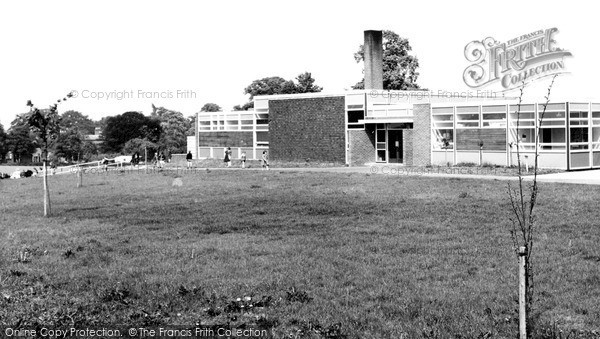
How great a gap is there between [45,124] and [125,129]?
110979 millimetres

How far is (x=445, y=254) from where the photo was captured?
512 inches

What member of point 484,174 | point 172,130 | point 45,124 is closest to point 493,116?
point 484,174

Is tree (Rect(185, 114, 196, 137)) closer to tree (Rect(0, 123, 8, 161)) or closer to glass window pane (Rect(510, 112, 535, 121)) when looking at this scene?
tree (Rect(0, 123, 8, 161))

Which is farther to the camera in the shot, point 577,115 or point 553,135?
point 553,135

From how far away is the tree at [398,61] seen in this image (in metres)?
71.5

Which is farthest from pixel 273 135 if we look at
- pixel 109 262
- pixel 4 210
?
pixel 109 262

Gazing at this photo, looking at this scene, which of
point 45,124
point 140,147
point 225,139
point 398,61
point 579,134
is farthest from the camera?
point 140,147

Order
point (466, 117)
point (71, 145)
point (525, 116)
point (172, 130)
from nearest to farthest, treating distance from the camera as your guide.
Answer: point (525, 116) < point (466, 117) < point (71, 145) < point (172, 130)

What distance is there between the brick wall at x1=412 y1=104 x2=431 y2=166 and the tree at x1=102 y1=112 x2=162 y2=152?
9063 centimetres

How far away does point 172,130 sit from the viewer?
127250 millimetres

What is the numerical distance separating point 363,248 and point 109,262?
4.81 meters

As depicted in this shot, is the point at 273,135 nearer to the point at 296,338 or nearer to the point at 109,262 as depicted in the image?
the point at 109,262

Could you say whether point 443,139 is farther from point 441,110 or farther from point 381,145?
point 381,145

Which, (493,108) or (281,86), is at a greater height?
(281,86)
